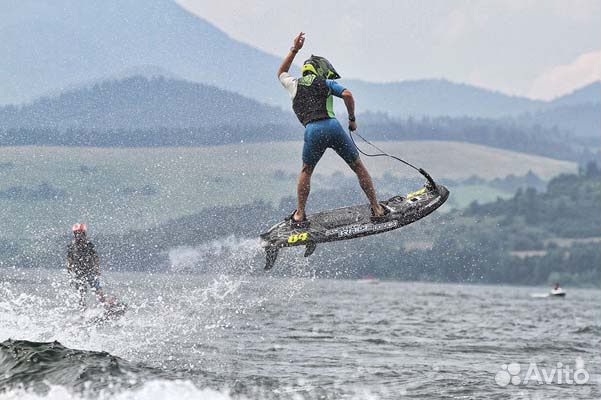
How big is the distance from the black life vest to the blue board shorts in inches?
5.2

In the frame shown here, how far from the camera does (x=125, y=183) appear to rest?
147125 mm

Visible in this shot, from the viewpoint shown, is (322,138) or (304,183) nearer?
Result: (322,138)

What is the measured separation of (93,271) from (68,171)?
120m

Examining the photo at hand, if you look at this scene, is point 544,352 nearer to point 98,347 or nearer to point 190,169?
point 98,347

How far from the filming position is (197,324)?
2894 cm

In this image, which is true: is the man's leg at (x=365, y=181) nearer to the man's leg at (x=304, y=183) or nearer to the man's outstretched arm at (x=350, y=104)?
the man's leg at (x=304, y=183)

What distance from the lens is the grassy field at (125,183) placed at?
390ft

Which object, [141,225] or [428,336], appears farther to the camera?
[141,225]

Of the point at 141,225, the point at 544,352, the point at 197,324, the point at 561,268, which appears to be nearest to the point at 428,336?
the point at 544,352

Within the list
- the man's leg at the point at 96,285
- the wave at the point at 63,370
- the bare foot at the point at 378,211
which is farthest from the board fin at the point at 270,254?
the man's leg at the point at 96,285

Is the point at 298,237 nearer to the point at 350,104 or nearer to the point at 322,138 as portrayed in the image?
the point at 322,138

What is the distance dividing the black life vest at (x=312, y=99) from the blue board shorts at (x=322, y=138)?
131mm

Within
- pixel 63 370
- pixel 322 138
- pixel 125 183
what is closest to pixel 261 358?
pixel 322 138

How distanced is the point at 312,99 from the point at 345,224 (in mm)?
2470
